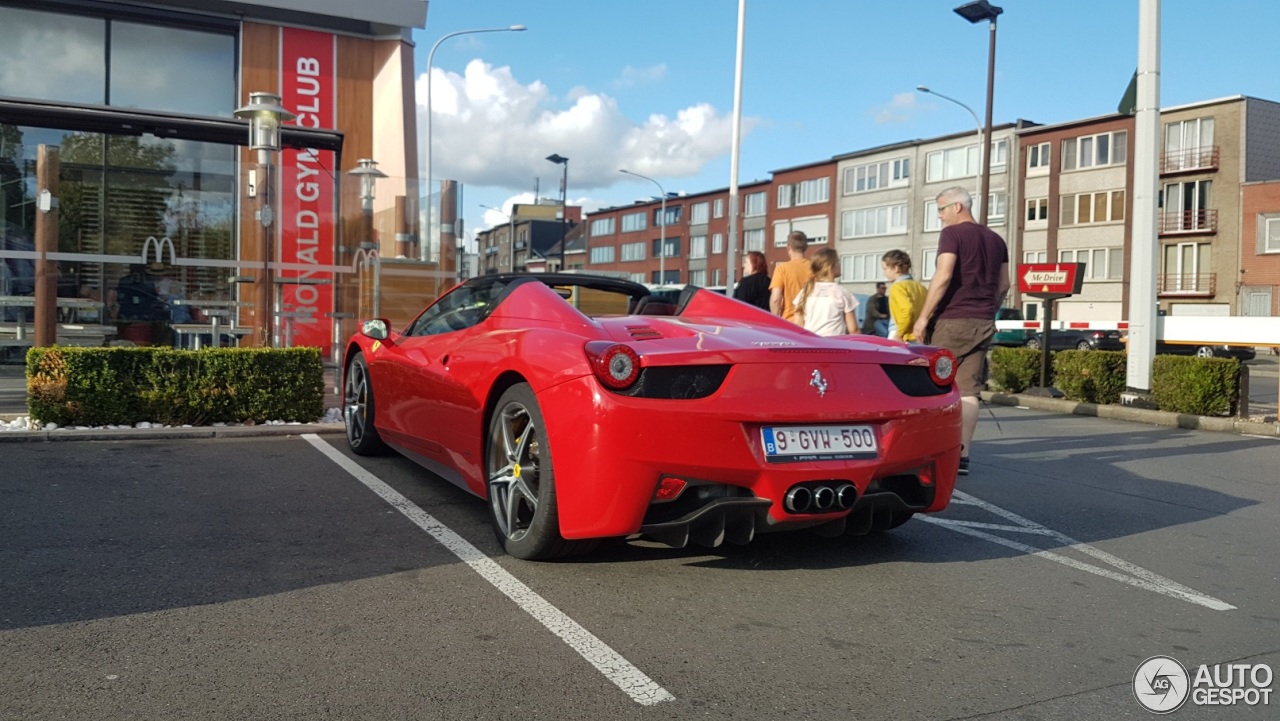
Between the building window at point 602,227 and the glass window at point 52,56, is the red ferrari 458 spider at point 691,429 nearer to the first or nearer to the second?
the glass window at point 52,56

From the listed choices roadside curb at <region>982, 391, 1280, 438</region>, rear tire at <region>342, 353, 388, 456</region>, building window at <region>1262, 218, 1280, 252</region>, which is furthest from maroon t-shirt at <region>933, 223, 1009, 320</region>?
building window at <region>1262, 218, 1280, 252</region>

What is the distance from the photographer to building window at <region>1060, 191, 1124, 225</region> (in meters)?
51.5

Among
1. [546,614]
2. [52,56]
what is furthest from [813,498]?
[52,56]

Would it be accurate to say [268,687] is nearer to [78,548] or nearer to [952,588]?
[78,548]

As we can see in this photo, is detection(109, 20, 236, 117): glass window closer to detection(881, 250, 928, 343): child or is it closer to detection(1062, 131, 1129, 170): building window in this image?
detection(881, 250, 928, 343): child

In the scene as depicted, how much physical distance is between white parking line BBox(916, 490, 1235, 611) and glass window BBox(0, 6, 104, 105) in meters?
17.8

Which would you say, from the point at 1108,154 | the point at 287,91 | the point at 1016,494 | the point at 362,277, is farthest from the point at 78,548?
the point at 1108,154

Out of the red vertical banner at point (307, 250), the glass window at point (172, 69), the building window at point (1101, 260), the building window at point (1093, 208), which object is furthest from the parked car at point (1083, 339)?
the red vertical banner at point (307, 250)

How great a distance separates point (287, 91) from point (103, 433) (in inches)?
516

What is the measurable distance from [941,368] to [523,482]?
1.92m

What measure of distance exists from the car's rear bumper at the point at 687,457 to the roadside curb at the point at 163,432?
5.00 m

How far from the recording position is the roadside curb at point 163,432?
26.0 feet

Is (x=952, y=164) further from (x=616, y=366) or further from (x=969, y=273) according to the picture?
(x=616, y=366)

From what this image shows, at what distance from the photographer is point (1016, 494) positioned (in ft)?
22.3
